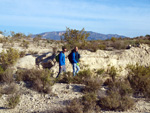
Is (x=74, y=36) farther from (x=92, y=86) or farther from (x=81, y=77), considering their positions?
(x=92, y=86)

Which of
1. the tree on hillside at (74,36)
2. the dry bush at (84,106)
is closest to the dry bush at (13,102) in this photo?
the dry bush at (84,106)

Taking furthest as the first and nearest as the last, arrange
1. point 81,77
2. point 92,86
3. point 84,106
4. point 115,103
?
point 81,77 < point 92,86 < point 115,103 < point 84,106

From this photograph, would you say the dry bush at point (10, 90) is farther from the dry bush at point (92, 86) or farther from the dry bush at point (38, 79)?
the dry bush at point (92, 86)

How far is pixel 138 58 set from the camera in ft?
43.3

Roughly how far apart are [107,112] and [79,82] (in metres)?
3.12

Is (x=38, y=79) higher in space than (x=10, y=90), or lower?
higher

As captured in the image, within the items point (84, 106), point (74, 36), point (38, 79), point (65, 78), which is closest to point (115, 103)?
point (84, 106)

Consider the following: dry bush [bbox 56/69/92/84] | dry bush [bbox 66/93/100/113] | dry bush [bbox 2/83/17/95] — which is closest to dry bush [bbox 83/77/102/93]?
dry bush [bbox 56/69/92/84]

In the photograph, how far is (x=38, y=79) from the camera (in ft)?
25.1

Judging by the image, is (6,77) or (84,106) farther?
(6,77)

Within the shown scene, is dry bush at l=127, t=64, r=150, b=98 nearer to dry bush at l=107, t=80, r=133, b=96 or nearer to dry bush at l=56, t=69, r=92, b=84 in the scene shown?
dry bush at l=107, t=80, r=133, b=96

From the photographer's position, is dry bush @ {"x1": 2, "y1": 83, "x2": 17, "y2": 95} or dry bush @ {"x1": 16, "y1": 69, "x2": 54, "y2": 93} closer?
dry bush @ {"x1": 2, "y1": 83, "x2": 17, "y2": 95}

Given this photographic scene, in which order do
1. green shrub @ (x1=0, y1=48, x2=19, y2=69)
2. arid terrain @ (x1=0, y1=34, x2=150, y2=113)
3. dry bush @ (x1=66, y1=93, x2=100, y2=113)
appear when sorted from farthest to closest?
1. green shrub @ (x1=0, y1=48, x2=19, y2=69)
2. arid terrain @ (x1=0, y1=34, x2=150, y2=113)
3. dry bush @ (x1=66, y1=93, x2=100, y2=113)

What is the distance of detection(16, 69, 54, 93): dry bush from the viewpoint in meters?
7.37
